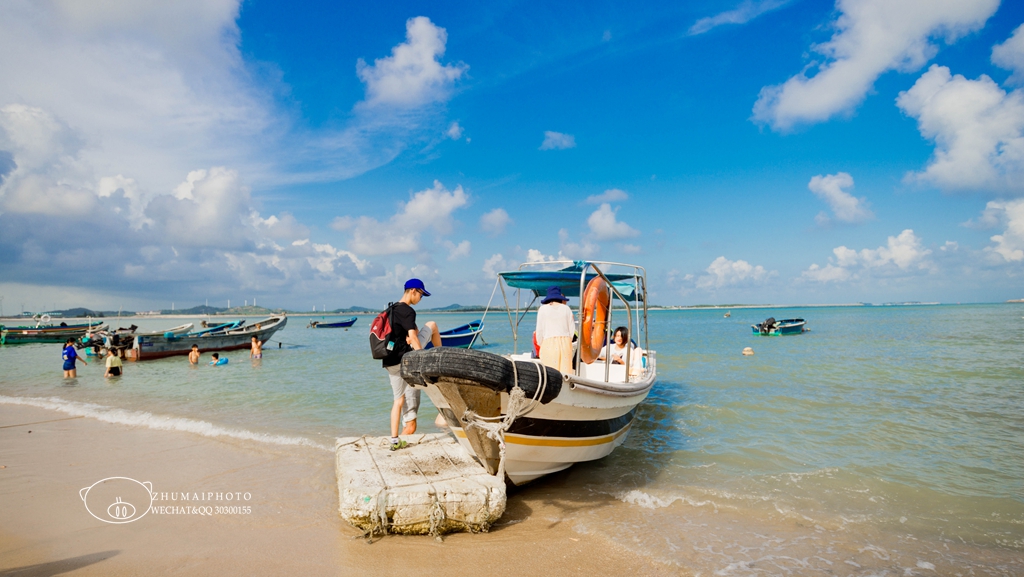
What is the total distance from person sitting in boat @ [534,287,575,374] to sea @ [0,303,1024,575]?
156 cm

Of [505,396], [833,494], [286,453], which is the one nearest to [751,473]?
[833,494]

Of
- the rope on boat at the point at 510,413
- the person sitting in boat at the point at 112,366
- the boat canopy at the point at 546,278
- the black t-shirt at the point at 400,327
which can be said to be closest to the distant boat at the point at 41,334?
the person sitting in boat at the point at 112,366

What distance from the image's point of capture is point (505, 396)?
4.47 m

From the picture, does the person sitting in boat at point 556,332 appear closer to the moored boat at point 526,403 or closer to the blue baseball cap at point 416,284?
the moored boat at point 526,403

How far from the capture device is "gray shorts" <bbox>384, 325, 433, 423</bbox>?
602 centimetres

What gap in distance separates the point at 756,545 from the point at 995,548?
2.34m

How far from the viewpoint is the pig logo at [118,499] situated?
16.2ft

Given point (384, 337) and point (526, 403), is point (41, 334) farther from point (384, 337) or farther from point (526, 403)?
point (526, 403)

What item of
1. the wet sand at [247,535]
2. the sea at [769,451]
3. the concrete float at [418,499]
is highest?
the concrete float at [418,499]

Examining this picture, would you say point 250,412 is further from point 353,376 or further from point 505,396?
point 505,396

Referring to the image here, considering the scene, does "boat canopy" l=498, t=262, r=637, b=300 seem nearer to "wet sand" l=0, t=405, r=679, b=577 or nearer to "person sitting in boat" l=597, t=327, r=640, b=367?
"person sitting in boat" l=597, t=327, r=640, b=367

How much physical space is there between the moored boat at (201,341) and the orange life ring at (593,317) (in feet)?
83.0

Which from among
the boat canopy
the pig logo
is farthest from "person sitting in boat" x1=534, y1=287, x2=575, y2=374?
the pig logo

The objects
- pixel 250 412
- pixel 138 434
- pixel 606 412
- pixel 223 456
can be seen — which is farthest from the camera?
pixel 250 412
